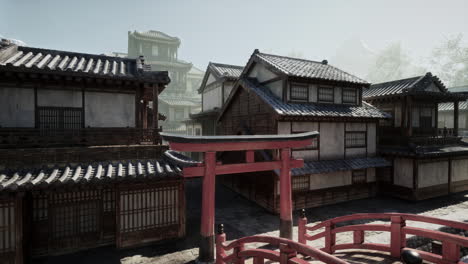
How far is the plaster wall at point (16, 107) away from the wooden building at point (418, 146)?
22.5 metres

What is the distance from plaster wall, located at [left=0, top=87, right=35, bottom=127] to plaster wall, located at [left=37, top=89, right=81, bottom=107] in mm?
337

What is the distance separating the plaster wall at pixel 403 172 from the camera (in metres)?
16.7

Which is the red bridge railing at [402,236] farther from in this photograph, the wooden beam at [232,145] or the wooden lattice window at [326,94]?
the wooden lattice window at [326,94]

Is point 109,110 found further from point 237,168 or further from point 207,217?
point 207,217

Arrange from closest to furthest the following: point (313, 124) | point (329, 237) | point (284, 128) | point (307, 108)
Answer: point (329, 237), point (284, 128), point (307, 108), point (313, 124)

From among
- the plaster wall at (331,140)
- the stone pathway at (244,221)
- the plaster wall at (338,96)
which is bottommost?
the stone pathway at (244,221)

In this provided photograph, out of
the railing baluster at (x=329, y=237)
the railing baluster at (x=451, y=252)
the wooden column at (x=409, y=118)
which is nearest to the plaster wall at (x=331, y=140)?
the wooden column at (x=409, y=118)

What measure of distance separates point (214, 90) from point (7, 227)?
801 inches

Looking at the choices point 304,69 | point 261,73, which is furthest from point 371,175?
point 261,73

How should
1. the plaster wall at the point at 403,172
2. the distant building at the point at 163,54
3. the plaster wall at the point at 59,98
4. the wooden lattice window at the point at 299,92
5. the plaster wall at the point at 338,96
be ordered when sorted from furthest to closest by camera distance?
the distant building at the point at 163,54, the plaster wall at the point at 338,96, the plaster wall at the point at 403,172, the wooden lattice window at the point at 299,92, the plaster wall at the point at 59,98

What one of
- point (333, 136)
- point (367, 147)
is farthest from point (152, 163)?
point (367, 147)

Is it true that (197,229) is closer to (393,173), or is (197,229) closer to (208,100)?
(393,173)

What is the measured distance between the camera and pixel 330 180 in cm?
1600

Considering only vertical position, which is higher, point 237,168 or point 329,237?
point 237,168
